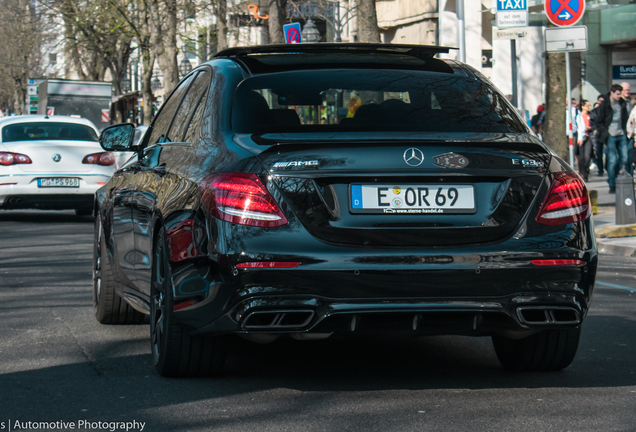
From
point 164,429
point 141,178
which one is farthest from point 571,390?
point 141,178

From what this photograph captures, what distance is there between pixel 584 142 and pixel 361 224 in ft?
66.1

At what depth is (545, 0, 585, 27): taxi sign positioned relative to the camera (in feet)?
47.7

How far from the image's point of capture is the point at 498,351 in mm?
5695

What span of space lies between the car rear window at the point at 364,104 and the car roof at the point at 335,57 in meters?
0.07

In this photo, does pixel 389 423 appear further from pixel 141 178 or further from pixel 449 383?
pixel 141 178

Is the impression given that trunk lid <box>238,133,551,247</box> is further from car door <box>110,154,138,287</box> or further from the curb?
the curb

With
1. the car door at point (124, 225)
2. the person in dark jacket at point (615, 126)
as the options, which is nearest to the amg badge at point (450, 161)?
the car door at point (124, 225)

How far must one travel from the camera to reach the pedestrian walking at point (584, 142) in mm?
23750

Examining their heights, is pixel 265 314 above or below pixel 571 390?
above

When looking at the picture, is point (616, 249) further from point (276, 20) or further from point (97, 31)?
point (97, 31)

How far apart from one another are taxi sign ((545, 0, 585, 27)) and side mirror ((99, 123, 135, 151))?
29.6 ft

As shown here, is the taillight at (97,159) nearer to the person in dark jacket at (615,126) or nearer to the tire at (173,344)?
the person in dark jacket at (615,126)

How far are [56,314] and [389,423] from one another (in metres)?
3.68

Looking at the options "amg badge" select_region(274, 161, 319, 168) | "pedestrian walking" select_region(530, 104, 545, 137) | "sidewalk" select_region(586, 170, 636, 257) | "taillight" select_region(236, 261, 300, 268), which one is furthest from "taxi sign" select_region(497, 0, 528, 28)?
"taillight" select_region(236, 261, 300, 268)
